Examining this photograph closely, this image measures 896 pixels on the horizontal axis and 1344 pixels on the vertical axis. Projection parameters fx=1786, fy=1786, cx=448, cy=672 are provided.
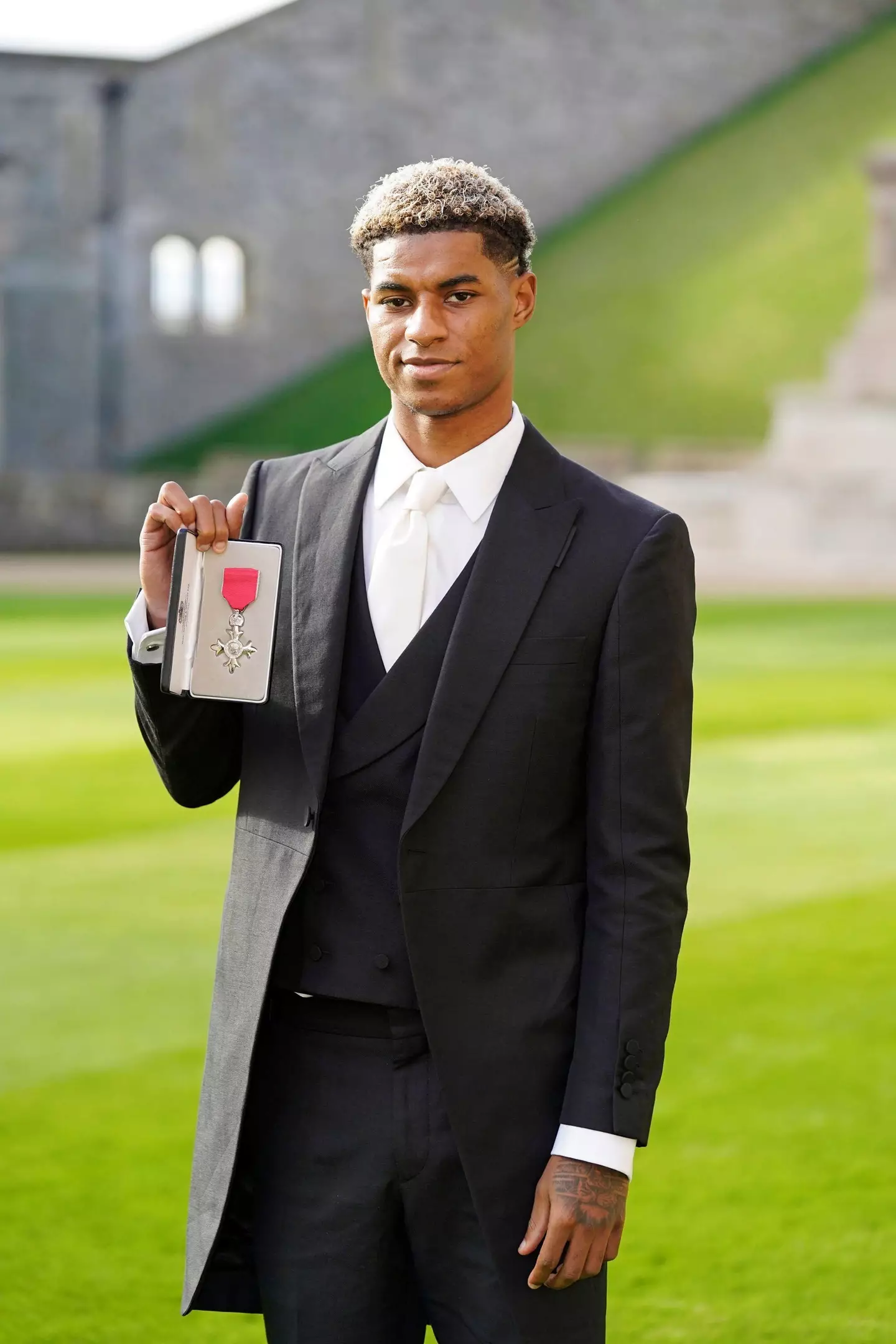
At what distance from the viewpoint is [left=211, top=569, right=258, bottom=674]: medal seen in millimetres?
2396

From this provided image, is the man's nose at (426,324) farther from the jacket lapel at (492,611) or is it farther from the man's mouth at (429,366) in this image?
the jacket lapel at (492,611)

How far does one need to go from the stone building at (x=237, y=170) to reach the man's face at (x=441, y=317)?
3287 centimetres

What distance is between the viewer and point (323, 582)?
2471 millimetres

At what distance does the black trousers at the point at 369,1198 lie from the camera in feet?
7.78

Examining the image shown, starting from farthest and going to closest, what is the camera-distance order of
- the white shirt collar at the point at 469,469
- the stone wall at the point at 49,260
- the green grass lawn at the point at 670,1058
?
1. the stone wall at the point at 49,260
2. the green grass lawn at the point at 670,1058
3. the white shirt collar at the point at 469,469

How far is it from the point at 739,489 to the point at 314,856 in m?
18.9

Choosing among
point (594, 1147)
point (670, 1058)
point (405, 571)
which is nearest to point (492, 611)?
point (405, 571)

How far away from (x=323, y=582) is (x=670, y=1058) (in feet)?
10.7

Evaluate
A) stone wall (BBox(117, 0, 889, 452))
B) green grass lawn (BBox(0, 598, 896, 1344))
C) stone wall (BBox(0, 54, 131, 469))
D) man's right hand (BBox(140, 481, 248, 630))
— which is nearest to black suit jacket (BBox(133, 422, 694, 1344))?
man's right hand (BBox(140, 481, 248, 630))

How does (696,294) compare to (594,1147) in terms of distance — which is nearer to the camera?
(594,1147)

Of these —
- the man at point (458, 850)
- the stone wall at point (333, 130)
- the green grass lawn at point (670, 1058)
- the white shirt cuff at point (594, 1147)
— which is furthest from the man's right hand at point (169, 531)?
the stone wall at point (333, 130)

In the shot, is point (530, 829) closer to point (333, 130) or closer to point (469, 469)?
point (469, 469)

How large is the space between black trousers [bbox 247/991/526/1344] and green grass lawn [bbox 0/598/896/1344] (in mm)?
1501

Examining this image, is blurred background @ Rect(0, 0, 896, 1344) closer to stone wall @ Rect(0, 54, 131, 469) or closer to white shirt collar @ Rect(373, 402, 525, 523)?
stone wall @ Rect(0, 54, 131, 469)
